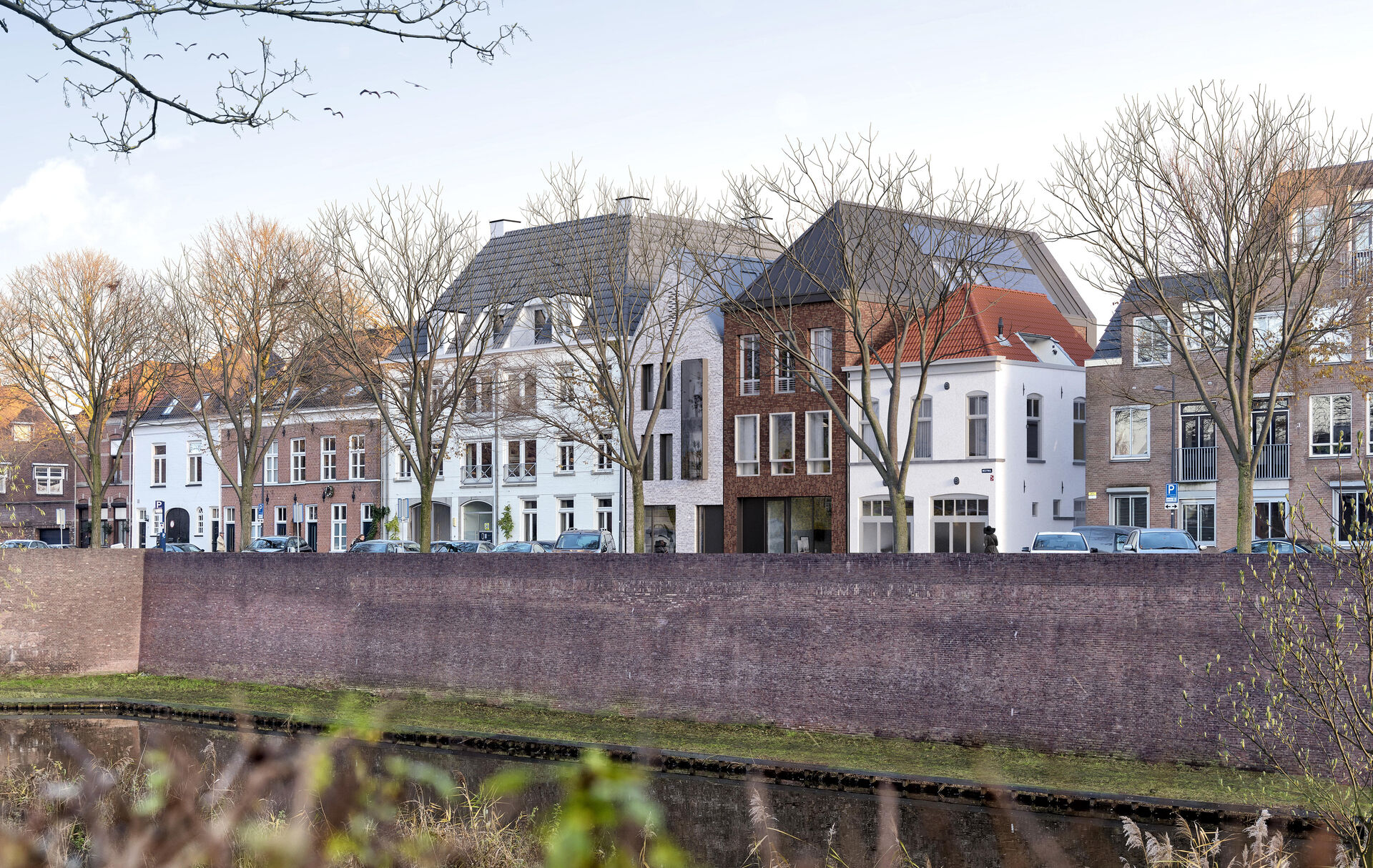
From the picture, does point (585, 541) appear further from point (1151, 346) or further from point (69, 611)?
point (1151, 346)

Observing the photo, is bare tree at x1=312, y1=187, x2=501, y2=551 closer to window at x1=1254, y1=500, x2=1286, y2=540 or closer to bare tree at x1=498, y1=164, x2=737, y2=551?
bare tree at x1=498, y1=164, x2=737, y2=551

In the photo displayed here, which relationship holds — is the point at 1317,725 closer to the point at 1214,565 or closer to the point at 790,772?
A: the point at 1214,565

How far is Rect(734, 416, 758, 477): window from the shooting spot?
44.4 meters

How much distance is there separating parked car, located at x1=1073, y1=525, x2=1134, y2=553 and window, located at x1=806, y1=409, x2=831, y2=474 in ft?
32.5

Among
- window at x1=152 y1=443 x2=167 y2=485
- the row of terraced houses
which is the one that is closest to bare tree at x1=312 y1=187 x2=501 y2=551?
the row of terraced houses

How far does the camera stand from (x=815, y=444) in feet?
141

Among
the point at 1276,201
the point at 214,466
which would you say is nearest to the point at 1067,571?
the point at 1276,201

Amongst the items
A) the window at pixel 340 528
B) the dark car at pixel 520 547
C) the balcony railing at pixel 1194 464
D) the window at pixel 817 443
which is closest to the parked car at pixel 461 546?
the dark car at pixel 520 547

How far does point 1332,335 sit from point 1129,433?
7.64 m

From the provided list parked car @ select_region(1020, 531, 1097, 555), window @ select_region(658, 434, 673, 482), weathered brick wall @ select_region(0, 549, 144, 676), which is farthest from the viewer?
window @ select_region(658, 434, 673, 482)

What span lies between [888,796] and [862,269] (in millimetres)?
25543

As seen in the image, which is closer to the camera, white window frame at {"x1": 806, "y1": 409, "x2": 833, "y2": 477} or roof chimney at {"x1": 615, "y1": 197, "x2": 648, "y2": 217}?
roof chimney at {"x1": 615, "y1": 197, "x2": 648, "y2": 217}

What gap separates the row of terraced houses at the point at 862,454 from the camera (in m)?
36.8

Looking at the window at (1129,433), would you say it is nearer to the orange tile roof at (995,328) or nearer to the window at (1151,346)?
the window at (1151,346)
